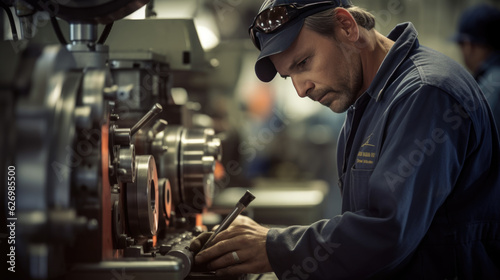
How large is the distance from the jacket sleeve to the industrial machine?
25 cm

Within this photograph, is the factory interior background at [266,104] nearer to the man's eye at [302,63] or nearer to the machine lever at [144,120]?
the man's eye at [302,63]

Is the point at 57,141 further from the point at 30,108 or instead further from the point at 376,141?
the point at 376,141

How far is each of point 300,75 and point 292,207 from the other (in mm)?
1905

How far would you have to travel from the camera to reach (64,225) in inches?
34.0

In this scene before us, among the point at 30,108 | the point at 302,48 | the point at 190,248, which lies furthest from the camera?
the point at 302,48

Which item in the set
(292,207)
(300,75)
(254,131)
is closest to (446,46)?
(254,131)

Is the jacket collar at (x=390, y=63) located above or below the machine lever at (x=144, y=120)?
above

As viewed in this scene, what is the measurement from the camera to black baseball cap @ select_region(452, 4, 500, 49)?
2732mm

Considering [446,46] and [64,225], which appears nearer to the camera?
[64,225]

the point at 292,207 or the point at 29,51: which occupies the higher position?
the point at 29,51

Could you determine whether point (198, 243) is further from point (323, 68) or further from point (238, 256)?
point (323, 68)

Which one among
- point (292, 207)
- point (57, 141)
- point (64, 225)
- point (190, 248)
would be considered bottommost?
point (292, 207)

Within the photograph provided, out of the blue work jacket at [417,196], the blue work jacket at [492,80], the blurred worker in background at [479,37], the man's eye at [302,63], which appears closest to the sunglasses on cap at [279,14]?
the man's eye at [302,63]

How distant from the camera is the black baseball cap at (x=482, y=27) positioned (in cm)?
273
